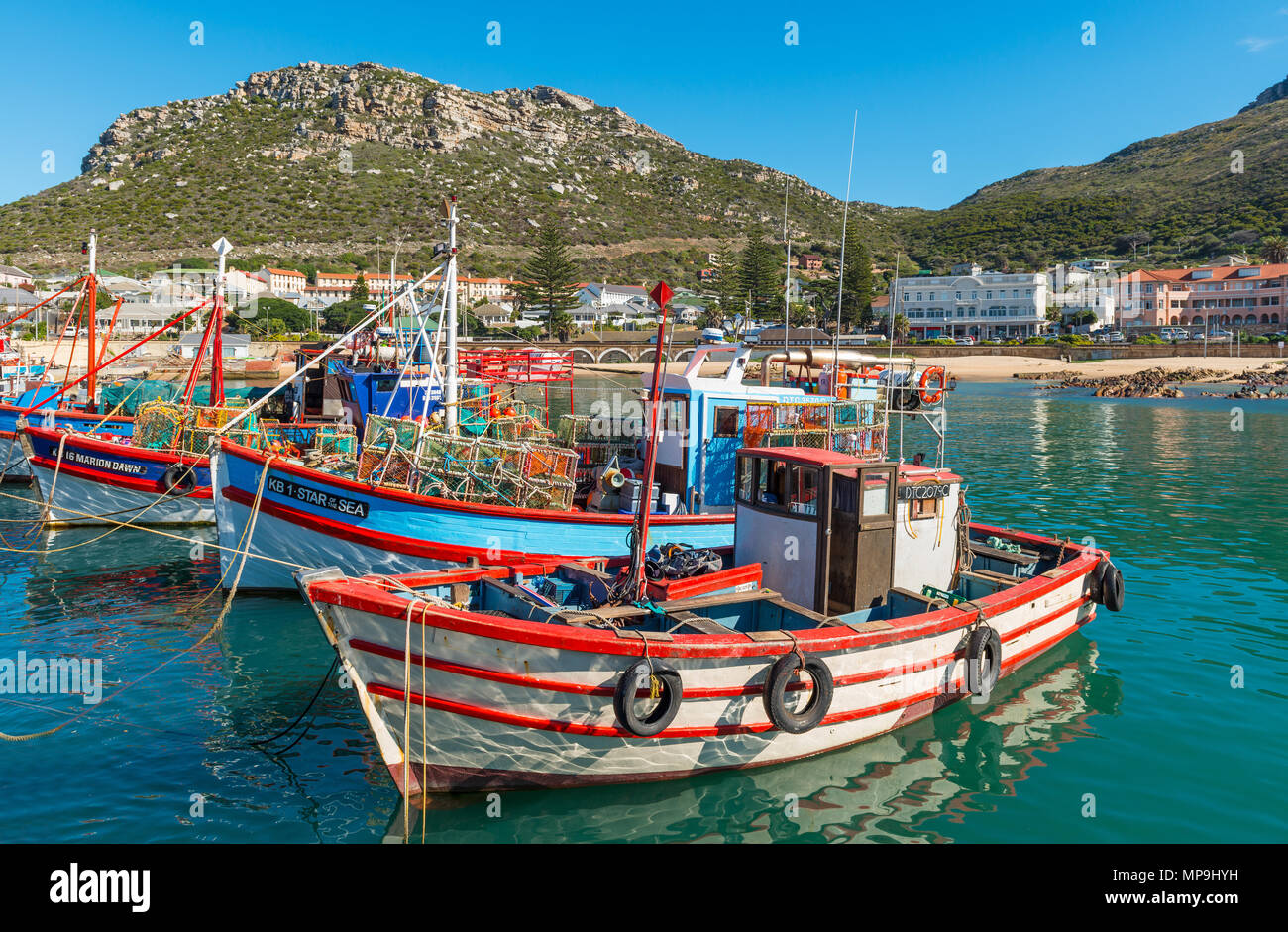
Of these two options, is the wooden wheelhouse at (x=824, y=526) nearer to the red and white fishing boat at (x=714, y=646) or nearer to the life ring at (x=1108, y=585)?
the red and white fishing boat at (x=714, y=646)

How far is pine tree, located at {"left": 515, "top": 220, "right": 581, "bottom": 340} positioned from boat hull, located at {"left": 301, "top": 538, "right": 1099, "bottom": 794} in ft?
309

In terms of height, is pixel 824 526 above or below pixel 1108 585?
above

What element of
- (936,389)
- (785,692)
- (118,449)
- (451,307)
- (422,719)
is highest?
(451,307)

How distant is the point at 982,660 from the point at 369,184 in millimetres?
150440

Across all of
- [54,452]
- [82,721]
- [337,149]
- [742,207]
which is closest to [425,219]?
[337,149]

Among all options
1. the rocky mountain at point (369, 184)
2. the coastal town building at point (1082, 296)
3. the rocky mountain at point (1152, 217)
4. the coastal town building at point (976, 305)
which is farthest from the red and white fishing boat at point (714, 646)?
the rocky mountain at point (1152, 217)

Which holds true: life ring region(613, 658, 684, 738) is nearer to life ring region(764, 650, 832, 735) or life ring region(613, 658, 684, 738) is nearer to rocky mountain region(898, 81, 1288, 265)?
life ring region(764, 650, 832, 735)

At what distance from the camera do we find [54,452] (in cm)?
2022

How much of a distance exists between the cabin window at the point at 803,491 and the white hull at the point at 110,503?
1623 centimetres

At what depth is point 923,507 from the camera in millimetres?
10641

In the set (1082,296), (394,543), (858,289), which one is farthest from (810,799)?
(1082,296)

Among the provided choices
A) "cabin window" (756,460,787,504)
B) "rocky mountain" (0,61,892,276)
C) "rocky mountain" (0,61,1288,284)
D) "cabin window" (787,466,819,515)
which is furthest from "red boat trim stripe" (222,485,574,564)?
"rocky mountain" (0,61,892,276)

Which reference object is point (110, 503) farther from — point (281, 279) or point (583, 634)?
point (281, 279)

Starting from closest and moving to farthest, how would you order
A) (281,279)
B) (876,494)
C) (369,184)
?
(876,494) → (281,279) → (369,184)
